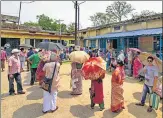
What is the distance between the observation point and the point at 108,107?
6945mm

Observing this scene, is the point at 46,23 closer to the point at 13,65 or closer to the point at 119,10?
the point at 119,10

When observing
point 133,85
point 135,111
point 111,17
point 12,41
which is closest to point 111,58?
point 133,85

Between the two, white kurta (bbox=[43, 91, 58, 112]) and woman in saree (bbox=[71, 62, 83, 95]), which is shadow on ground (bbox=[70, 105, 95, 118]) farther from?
woman in saree (bbox=[71, 62, 83, 95])

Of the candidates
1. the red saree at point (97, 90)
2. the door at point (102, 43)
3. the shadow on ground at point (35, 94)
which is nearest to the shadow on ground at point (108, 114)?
the red saree at point (97, 90)

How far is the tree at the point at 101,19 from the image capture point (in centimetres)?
4788

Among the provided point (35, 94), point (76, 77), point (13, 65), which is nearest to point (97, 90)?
point (76, 77)

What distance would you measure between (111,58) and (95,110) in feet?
28.4

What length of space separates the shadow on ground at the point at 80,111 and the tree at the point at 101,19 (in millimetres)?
42039

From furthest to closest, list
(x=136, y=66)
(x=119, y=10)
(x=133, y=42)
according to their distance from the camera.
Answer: (x=119, y=10), (x=133, y=42), (x=136, y=66)

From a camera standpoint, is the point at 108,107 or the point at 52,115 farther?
the point at 108,107

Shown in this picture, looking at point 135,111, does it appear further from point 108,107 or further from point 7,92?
point 7,92

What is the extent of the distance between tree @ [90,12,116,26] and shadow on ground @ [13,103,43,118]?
42.1 m

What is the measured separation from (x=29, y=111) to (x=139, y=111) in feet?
10.3

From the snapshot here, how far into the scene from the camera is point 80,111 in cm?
666
